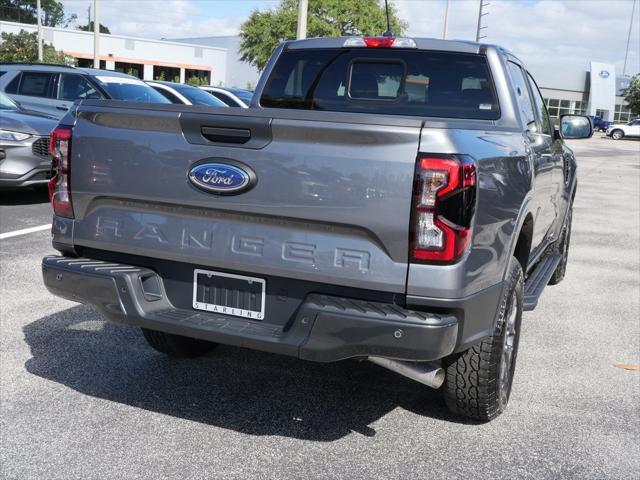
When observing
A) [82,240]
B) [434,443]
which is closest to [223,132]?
[82,240]

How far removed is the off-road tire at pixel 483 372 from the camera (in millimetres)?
3516

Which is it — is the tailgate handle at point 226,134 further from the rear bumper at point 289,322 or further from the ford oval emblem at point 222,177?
the rear bumper at point 289,322

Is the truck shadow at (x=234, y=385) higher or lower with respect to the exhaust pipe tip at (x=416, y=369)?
lower

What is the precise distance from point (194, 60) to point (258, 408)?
6764cm

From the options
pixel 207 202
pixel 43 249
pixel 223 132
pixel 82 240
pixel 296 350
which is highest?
pixel 223 132

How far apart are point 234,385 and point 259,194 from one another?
146 cm

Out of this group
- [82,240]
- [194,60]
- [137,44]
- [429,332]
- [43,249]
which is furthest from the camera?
[194,60]

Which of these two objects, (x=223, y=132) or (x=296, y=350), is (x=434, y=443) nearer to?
(x=296, y=350)

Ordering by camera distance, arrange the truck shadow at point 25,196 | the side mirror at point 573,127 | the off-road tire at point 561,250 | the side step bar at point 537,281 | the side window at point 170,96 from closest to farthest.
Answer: the side step bar at point 537,281, the side mirror at point 573,127, the off-road tire at point 561,250, the truck shadow at point 25,196, the side window at point 170,96

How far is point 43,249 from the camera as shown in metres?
7.13

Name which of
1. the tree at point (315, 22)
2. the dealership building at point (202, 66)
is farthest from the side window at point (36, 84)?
the tree at point (315, 22)

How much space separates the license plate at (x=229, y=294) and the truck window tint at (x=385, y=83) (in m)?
1.96

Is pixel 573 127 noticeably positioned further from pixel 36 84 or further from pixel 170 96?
pixel 36 84

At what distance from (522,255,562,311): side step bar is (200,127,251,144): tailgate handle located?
6.11 feet
